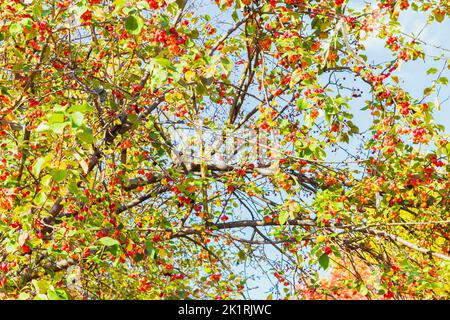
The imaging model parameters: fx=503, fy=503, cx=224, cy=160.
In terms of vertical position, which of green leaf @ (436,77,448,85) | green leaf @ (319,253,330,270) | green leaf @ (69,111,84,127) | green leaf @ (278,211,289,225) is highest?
green leaf @ (436,77,448,85)

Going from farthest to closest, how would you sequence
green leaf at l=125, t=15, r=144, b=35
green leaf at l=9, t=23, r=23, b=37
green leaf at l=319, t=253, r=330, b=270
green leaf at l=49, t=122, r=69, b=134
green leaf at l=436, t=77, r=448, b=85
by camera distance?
green leaf at l=436, t=77, r=448, b=85 < green leaf at l=319, t=253, r=330, b=270 < green leaf at l=9, t=23, r=23, b=37 < green leaf at l=125, t=15, r=144, b=35 < green leaf at l=49, t=122, r=69, b=134

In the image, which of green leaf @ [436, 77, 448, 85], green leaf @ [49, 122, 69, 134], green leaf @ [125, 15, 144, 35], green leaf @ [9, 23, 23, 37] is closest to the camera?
green leaf @ [49, 122, 69, 134]

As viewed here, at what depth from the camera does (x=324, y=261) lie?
4297 millimetres

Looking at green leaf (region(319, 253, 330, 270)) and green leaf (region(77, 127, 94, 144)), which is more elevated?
green leaf (region(77, 127, 94, 144))

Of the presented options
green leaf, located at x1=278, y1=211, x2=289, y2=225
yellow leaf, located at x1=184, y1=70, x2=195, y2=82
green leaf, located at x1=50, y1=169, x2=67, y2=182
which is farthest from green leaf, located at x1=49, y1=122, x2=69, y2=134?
green leaf, located at x1=278, y1=211, x2=289, y2=225

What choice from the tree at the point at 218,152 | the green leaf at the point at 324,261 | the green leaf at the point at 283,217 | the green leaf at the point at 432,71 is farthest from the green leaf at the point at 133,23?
the green leaf at the point at 432,71

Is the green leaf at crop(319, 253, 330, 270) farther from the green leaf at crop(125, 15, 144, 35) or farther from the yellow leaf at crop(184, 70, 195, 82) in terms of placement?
the green leaf at crop(125, 15, 144, 35)

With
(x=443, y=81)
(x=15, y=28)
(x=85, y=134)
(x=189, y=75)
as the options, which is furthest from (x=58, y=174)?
(x=443, y=81)

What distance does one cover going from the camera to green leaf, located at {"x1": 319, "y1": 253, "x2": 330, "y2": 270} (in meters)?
4.27

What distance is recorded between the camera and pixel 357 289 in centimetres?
507

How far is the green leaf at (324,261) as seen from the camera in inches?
168

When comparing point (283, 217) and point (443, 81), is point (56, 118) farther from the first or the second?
point (443, 81)

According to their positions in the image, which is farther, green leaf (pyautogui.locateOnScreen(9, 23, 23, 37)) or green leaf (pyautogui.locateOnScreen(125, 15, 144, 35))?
green leaf (pyautogui.locateOnScreen(9, 23, 23, 37))
